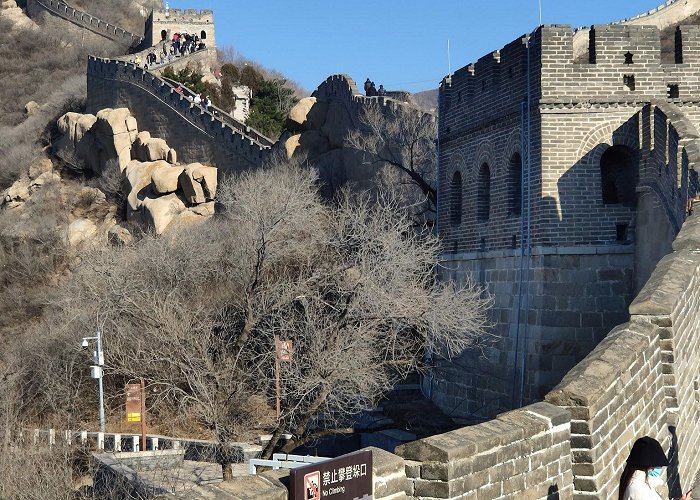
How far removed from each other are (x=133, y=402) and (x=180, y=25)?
50.5m

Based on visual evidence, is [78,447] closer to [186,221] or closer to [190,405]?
[190,405]

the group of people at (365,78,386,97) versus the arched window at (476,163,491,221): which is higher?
the group of people at (365,78,386,97)

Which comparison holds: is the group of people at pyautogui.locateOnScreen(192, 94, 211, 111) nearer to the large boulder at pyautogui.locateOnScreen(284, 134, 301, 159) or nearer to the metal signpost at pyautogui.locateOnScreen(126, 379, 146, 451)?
the large boulder at pyautogui.locateOnScreen(284, 134, 301, 159)

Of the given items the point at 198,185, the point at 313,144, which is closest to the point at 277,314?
the point at 313,144

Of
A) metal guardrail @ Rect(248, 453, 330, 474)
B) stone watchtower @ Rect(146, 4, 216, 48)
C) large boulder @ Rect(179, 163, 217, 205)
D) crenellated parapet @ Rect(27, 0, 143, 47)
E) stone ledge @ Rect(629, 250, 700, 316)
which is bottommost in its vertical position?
metal guardrail @ Rect(248, 453, 330, 474)

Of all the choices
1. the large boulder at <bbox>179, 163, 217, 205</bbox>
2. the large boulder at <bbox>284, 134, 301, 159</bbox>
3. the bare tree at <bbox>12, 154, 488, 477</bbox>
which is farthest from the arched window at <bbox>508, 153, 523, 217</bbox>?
the large boulder at <bbox>179, 163, 217, 205</bbox>

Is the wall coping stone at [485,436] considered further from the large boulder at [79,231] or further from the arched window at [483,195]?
the large boulder at [79,231]

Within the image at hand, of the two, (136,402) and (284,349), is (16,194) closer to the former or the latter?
(136,402)

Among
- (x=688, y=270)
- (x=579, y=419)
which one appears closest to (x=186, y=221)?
(x=688, y=270)

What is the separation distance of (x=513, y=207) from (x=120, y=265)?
38.4ft

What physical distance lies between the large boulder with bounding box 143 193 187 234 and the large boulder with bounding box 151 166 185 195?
0.38 metres

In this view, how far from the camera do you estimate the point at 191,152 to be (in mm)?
47406

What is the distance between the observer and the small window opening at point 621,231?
63.7 feet

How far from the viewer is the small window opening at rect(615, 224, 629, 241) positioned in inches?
764
